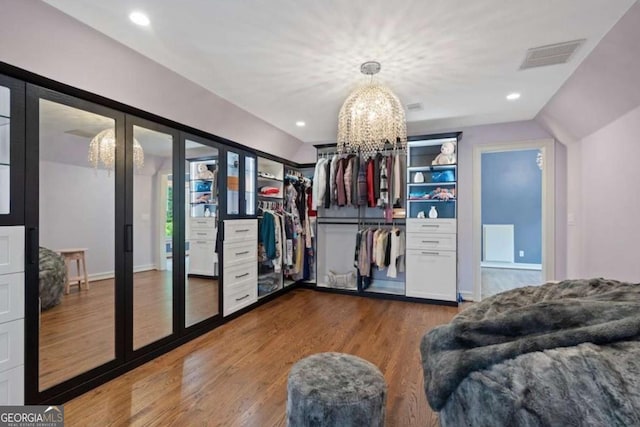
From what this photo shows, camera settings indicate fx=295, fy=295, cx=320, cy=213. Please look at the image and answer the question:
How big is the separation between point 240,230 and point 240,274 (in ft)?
1.79

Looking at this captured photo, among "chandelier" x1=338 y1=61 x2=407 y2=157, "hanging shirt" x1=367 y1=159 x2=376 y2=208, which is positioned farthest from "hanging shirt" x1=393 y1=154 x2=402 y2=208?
"chandelier" x1=338 y1=61 x2=407 y2=157

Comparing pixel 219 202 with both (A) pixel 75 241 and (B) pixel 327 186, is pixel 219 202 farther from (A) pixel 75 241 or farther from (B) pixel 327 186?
(B) pixel 327 186

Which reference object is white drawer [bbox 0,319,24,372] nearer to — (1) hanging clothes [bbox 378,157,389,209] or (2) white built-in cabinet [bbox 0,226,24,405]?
(2) white built-in cabinet [bbox 0,226,24,405]

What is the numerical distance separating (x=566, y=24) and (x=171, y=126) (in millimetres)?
3133

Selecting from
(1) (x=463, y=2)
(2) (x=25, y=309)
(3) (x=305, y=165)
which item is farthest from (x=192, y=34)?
(3) (x=305, y=165)

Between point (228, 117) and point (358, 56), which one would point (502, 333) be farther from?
point (228, 117)

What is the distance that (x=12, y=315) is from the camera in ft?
5.52

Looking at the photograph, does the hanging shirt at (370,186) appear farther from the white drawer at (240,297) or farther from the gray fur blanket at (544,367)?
the gray fur blanket at (544,367)

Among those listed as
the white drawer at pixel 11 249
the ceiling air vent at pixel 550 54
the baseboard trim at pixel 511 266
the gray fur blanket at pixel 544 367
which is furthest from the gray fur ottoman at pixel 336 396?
the baseboard trim at pixel 511 266

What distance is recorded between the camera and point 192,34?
2.04 meters

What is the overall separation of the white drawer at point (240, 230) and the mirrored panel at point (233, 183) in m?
0.13

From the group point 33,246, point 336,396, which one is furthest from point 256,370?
point 33,246

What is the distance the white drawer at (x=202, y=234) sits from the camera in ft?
9.95

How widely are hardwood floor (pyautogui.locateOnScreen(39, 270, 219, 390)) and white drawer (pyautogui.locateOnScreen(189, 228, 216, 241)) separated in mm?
453
